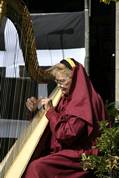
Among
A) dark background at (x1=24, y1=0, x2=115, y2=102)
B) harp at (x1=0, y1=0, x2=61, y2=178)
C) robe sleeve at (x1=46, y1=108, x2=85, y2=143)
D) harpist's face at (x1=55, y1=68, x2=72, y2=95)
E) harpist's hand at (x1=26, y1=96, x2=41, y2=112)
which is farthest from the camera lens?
dark background at (x1=24, y1=0, x2=115, y2=102)

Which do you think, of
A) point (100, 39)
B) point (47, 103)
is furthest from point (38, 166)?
point (100, 39)

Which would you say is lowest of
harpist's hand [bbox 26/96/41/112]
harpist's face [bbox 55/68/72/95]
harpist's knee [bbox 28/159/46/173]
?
harpist's knee [bbox 28/159/46/173]

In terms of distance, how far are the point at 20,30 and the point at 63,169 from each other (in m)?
0.88

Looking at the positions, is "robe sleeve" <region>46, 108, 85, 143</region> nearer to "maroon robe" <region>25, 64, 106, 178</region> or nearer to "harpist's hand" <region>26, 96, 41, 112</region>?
"maroon robe" <region>25, 64, 106, 178</region>

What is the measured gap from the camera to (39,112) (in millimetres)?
4684

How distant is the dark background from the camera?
30.3 ft

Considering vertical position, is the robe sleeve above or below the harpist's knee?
above

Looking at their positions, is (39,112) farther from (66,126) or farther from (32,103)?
(66,126)

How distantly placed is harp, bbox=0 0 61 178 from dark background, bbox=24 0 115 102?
451 centimetres

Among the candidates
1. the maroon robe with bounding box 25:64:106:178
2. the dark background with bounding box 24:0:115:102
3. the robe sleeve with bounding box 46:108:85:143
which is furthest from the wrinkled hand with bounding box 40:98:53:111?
the dark background with bounding box 24:0:115:102

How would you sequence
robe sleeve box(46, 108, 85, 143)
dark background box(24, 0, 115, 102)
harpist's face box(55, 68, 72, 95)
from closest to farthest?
robe sleeve box(46, 108, 85, 143)
harpist's face box(55, 68, 72, 95)
dark background box(24, 0, 115, 102)

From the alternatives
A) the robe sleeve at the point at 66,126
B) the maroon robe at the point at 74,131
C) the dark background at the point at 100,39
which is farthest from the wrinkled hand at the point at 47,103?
the dark background at the point at 100,39

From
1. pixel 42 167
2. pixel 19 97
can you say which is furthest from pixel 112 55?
pixel 42 167

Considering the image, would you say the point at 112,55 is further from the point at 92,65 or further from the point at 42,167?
the point at 42,167
